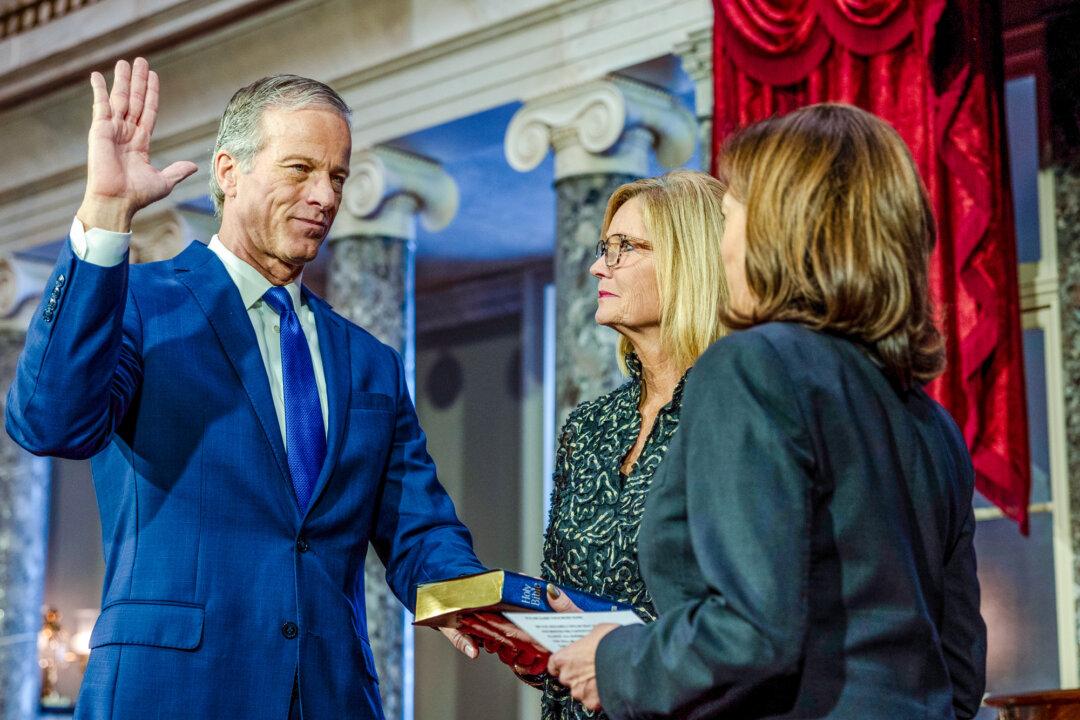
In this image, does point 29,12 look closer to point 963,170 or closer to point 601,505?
point 963,170

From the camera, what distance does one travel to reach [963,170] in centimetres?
557

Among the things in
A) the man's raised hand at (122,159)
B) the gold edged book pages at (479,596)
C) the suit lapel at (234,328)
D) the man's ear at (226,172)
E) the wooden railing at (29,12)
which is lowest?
the gold edged book pages at (479,596)

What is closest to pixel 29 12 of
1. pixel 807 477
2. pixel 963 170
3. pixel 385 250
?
pixel 385 250

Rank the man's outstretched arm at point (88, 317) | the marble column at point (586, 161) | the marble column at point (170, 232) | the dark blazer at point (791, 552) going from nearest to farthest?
the dark blazer at point (791, 552) < the man's outstretched arm at point (88, 317) < the marble column at point (586, 161) < the marble column at point (170, 232)

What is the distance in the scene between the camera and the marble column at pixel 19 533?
9.84m

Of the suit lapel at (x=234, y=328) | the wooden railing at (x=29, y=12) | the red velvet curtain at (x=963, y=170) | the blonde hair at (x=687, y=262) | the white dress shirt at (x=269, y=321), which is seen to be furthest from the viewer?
the wooden railing at (x=29, y=12)

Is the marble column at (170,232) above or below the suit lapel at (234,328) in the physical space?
above

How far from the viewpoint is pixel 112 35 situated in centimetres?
878

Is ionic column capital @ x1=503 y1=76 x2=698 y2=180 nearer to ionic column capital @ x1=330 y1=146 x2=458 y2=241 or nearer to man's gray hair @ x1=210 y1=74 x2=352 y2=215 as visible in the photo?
ionic column capital @ x1=330 y1=146 x2=458 y2=241

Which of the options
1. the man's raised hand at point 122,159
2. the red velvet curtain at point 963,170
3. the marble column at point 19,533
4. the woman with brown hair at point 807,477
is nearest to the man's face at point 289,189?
the man's raised hand at point 122,159

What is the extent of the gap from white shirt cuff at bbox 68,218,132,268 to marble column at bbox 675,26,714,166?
4125mm

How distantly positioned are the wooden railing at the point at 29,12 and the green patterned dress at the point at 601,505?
6.88 meters

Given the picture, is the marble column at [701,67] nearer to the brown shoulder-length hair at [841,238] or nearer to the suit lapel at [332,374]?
the suit lapel at [332,374]

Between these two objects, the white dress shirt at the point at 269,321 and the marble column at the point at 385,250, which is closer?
the white dress shirt at the point at 269,321
